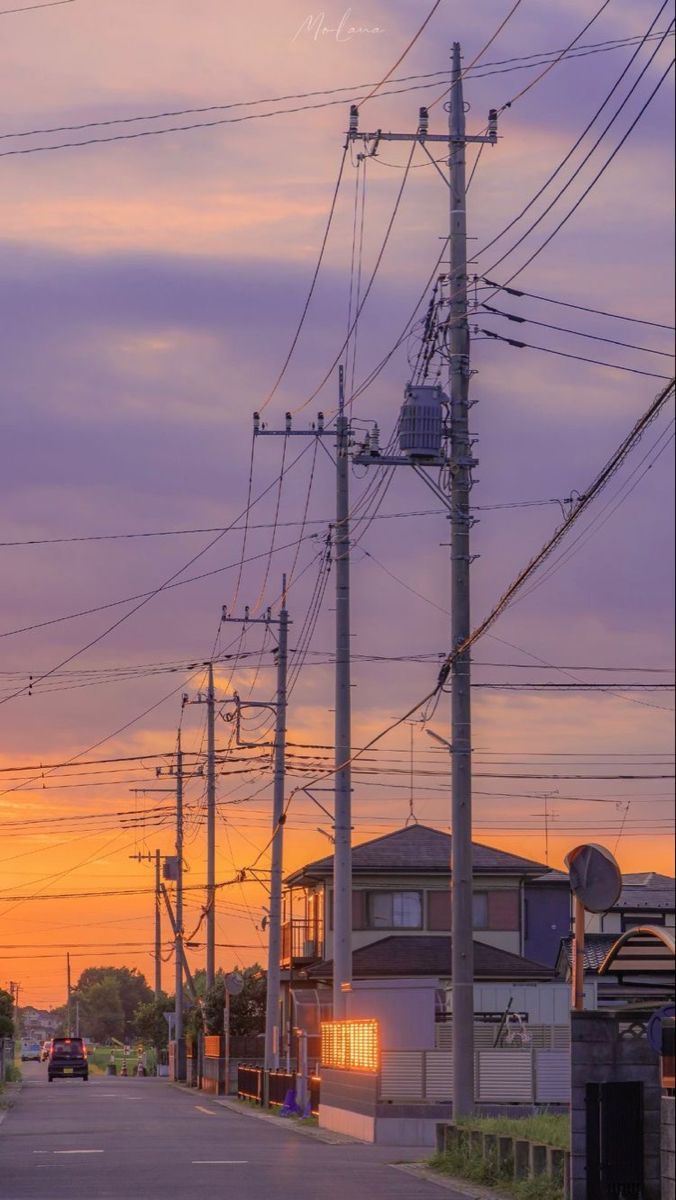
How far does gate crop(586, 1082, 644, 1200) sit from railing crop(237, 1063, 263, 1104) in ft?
110

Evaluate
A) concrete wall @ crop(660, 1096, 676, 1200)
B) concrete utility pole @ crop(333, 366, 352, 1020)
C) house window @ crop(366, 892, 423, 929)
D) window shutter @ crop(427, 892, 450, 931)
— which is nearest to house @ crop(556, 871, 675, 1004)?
window shutter @ crop(427, 892, 450, 931)

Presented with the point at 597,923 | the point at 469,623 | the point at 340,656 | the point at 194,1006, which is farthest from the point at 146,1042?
the point at 469,623

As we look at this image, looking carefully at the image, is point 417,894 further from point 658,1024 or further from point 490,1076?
point 658,1024

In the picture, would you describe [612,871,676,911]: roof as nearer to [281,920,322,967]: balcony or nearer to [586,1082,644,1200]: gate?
[281,920,322,967]: balcony

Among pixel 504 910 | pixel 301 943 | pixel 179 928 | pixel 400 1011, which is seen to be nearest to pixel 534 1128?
pixel 400 1011

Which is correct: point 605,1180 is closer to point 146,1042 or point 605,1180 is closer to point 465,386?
point 465,386

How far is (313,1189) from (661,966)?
20.6ft

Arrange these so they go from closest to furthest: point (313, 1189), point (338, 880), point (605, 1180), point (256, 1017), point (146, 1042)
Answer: point (605, 1180)
point (313, 1189)
point (338, 880)
point (256, 1017)
point (146, 1042)

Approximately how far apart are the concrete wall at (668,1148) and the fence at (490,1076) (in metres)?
Result: 16.0

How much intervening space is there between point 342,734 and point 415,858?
23288 millimetres

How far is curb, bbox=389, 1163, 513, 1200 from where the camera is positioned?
64.2 ft

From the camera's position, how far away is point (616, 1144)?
1611cm

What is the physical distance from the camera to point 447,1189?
2064 centimetres

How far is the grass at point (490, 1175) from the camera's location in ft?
59.0
